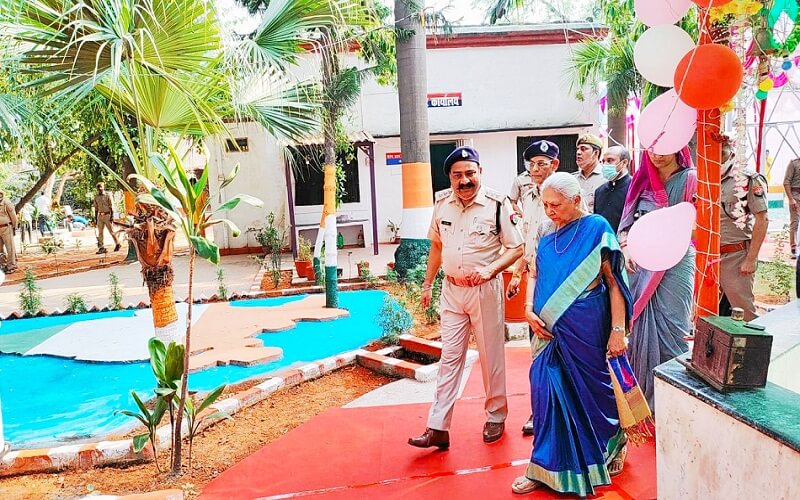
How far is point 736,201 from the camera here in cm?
398

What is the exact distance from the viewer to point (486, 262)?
3.39 meters

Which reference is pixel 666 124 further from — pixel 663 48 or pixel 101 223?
pixel 101 223

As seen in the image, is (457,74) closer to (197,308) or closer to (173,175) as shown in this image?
(197,308)

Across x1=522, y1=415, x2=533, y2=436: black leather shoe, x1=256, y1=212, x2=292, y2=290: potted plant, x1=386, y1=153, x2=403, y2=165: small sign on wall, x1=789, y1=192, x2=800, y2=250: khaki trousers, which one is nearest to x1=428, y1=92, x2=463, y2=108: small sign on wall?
x1=386, y1=153, x2=403, y2=165: small sign on wall

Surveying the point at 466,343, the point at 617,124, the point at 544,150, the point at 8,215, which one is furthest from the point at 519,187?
the point at 8,215

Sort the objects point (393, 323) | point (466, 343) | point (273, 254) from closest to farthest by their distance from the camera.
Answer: point (466, 343) → point (393, 323) → point (273, 254)

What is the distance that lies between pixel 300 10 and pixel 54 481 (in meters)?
3.49

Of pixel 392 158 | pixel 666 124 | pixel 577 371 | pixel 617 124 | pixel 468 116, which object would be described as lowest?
pixel 577 371

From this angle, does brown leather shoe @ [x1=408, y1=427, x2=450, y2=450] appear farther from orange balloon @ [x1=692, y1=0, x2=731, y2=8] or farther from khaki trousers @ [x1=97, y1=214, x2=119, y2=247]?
khaki trousers @ [x1=97, y1=214, x2=119, y2=247]

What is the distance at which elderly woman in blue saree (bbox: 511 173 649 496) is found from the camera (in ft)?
8.84

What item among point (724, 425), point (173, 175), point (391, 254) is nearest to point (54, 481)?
point (173, 175)

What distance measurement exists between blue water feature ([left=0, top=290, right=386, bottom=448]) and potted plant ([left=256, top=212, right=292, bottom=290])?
101 inches

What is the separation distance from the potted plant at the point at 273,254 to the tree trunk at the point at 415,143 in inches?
110

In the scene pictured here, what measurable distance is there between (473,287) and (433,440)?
0.88 meters
